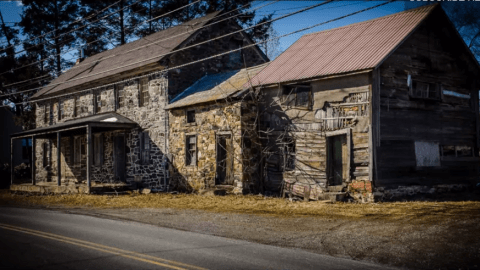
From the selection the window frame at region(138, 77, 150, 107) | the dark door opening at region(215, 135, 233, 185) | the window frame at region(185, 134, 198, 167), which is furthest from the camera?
the window frame at region(138, 77, 150, 107)

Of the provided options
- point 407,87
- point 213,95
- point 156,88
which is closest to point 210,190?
point 213,95

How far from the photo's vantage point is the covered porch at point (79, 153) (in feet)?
70.7

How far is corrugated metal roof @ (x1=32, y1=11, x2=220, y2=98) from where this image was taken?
77.4ft

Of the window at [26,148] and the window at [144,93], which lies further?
the window at [26,148]

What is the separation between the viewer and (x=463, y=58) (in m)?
17.7

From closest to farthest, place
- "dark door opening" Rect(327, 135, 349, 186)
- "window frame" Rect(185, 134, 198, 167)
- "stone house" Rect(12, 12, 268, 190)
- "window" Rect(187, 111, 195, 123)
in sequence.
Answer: "dark door opening" Rect(327, 135, 349, 186) < "window frame" Rect(185, 134, 198, 167) < "window" Rect(187, 111, 195, 123) < "stone house" Rect(12, 12, 268, 190)

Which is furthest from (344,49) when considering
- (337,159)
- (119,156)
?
(119,156)

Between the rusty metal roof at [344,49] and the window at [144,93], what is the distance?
686 cm

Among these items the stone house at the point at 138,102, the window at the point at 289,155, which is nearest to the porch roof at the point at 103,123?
the stone house at the point at 138,102

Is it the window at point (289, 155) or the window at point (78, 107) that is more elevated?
the window at point (78, 107)

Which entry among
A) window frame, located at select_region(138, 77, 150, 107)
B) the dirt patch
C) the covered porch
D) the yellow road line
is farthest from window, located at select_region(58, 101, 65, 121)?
the yellow road line

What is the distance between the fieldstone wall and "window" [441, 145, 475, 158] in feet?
24.9

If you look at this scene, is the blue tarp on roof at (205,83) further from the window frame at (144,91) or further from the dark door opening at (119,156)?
the dark door opening at (119,156)

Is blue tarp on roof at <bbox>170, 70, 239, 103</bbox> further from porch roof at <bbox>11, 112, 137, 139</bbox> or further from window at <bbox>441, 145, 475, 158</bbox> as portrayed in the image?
window at <bbox>441, 145, 475, 158</bbox>
